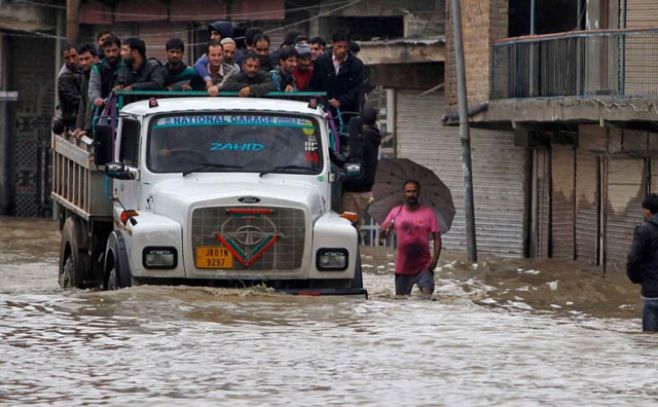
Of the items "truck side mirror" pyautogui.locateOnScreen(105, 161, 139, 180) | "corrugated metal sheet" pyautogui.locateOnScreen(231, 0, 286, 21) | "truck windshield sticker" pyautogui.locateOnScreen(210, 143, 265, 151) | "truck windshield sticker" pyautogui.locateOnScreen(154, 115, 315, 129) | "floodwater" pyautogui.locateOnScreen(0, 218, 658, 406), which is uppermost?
"corrugated metal sheet" pyautogui.locateOnScreen(231, 0, 286, 21)

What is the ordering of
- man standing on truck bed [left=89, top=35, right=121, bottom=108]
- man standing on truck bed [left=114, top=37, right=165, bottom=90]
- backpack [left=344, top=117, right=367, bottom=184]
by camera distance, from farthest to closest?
man standing on truck bed [left=89, top=35, right=121, bottom=108] → man standing on truck bed [left=114, top=37, right=165, bottom=90] → backpack [left=344, top=117, right=367, bottom=184]

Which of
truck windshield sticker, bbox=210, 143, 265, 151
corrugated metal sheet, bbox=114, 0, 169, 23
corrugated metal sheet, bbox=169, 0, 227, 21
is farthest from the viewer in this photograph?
corrugated metal sheet, bbox=114, 0, 169, 23

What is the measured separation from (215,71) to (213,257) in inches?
130

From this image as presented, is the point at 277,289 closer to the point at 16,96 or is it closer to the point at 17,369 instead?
the point at 17,369

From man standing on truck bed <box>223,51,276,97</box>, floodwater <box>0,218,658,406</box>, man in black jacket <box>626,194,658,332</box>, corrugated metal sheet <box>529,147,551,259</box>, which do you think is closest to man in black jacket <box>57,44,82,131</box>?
man standing on truck bed <box>223,51,276,97</box>

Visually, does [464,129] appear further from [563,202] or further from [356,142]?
[356,142]

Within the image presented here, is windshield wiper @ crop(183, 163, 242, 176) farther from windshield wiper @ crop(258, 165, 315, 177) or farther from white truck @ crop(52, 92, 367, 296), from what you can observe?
windshield wiper @ crop(258, 165, 315, 177)

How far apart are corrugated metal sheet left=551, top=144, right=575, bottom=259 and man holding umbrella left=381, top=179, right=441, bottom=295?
35.0ft

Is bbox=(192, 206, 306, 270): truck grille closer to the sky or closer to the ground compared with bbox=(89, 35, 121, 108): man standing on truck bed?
closer to the ground

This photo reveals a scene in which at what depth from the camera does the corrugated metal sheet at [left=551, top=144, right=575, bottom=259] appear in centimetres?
2802

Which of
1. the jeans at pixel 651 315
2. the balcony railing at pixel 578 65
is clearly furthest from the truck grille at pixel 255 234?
the balcony railing at pixel 578 65

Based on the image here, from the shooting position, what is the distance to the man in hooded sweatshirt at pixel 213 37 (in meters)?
17.5

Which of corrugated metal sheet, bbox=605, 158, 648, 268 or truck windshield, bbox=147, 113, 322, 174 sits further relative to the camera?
corrugated metal sheet, bbox=605, 158, 648, 268

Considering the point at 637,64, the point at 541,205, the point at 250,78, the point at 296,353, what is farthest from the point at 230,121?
the point at 541,205
